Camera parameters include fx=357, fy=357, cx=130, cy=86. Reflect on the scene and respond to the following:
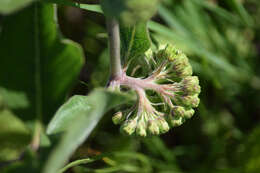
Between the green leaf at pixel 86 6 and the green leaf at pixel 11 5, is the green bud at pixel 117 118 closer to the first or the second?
the green leaf at pixel 86 6

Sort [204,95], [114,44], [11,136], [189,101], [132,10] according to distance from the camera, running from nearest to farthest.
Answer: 1. [132,10]
2. [114,44]
3. [189,101]
4. [11,136]
5. [204,95]

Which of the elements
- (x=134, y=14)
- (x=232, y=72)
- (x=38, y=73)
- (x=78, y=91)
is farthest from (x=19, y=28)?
(x=232, y=72)

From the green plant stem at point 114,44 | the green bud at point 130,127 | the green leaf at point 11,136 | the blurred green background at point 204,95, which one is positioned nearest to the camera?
the green plant stem at point 114,44

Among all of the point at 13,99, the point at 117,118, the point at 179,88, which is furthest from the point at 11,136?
the point at 179,88

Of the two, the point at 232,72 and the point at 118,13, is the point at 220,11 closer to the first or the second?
the point at 232,72

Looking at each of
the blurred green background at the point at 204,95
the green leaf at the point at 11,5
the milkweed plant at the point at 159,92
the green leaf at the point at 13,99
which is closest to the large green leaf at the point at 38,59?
the green leaf at the point at 13,99

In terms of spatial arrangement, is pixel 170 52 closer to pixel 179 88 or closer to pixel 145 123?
pixel 179 88

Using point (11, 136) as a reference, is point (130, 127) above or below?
above

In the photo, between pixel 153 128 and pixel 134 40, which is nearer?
pixel 153 128
